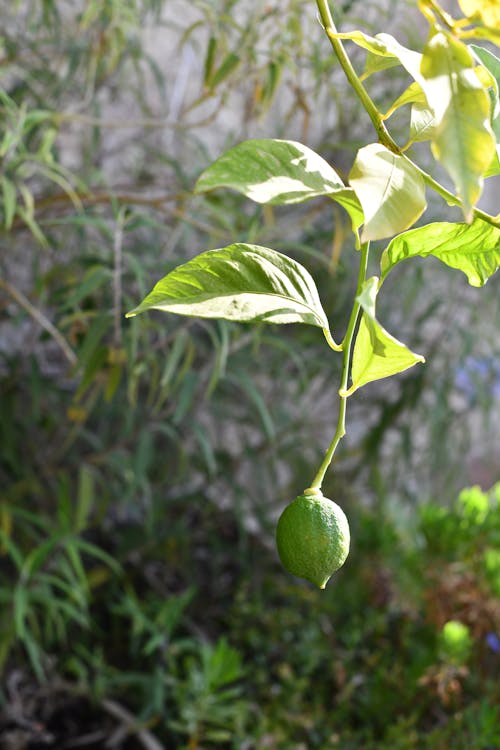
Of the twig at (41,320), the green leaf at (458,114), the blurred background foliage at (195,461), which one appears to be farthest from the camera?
the blurred background foliage at (195,461)

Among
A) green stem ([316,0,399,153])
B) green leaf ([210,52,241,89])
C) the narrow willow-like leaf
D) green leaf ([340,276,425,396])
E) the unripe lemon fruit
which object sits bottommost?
the unripe lemon fruit

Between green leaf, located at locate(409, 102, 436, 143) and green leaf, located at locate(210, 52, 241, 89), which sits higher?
green leaf, located at locate(409, 102, 436, 143)

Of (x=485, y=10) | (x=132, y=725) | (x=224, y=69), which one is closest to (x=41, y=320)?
(x=224, y=69)

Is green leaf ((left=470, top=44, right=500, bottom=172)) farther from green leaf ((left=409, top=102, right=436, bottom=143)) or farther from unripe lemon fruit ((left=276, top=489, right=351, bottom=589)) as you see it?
unripe lemon fruit ((left=276, top=489, right=351, bottom=589))

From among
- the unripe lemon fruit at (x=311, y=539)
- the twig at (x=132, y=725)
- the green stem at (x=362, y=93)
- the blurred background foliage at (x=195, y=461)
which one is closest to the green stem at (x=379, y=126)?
the green stem at (x=362, y=93)

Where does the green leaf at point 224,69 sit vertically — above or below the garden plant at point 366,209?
below

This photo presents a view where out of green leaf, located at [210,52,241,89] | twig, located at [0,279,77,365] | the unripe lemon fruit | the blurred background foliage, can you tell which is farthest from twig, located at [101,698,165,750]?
the unripe lemon fruit

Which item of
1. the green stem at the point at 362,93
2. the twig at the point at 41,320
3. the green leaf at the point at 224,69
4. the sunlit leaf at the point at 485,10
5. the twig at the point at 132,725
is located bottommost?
the twig at the point at 132,725

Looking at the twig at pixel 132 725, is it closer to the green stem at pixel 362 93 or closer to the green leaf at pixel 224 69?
the green leaf at pixel 224 69
